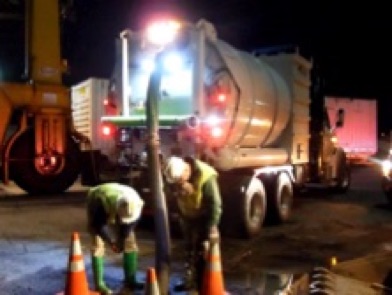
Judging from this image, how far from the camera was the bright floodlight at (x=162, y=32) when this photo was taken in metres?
9.09

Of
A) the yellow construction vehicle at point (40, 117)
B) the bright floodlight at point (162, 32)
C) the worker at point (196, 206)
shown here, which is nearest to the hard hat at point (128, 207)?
the worker at point (196, 206)

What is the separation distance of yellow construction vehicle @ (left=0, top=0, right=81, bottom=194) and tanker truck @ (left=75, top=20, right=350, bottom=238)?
4.40 meters

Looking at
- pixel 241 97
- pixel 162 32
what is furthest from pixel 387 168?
pixel 162 32

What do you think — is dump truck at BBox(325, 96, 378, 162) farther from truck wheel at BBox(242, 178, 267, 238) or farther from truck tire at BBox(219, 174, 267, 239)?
truck tire at BBox(219, 174, 267, 239)

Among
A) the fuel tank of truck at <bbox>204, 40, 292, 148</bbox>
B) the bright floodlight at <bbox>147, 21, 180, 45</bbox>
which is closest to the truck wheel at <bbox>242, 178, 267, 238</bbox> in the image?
the fuel tank of truck at <bbox>204, 40, 292, 148</bbox>

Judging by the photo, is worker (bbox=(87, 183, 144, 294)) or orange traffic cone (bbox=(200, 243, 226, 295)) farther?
worker (bbox=(87, 183, 144, 294))

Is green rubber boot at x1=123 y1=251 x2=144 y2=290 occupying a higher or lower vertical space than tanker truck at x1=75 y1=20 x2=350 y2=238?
lower

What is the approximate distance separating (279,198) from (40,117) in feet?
21.1

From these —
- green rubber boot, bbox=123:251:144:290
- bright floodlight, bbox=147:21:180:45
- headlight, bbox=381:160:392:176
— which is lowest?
green rubber boot, bbox=123:251:144:290

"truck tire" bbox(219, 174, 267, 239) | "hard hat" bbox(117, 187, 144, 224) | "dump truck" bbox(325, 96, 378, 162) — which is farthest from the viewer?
"dump truck" bbox(325, 96, 378, 162)

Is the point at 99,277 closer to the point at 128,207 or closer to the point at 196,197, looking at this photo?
the point at 128,207

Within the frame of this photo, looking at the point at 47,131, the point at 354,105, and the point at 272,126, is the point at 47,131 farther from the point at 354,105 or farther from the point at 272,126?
the point at 354,105

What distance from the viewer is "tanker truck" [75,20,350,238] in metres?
8.83

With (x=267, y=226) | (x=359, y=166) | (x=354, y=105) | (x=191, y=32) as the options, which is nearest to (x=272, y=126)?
(x=267, y=226)
